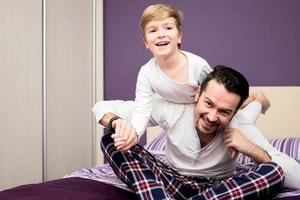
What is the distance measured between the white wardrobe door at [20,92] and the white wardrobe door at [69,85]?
0.14m

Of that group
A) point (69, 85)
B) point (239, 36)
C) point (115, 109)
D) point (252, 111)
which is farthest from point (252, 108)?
point (69, 85)

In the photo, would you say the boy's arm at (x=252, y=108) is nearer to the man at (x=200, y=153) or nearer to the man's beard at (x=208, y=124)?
the man at (x=200, y=153)

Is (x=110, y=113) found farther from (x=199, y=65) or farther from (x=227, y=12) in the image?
(x=227, y=12)

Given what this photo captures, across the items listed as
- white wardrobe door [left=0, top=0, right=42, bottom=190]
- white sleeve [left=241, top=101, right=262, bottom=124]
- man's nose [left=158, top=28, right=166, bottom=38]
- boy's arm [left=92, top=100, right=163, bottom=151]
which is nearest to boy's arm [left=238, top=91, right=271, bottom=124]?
white sleeve [left=241, top=101, right=262, bottom=124]

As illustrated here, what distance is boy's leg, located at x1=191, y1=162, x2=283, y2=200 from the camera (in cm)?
124

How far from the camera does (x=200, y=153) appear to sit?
1.52 metres

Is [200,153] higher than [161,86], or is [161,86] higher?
[161,86]

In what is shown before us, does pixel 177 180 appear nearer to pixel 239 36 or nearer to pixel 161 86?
pixel 161 86

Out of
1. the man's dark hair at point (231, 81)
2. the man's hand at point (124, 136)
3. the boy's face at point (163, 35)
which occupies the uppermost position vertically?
the boy's face at point (163, 35)

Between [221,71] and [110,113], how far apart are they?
19.2 inches

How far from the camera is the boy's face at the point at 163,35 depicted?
1466mm

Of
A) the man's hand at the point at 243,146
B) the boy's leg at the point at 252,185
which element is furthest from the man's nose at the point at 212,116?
the boy's leg at the point at 252,185

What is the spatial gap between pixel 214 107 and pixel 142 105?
11.0 inches

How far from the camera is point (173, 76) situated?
1.53 m
